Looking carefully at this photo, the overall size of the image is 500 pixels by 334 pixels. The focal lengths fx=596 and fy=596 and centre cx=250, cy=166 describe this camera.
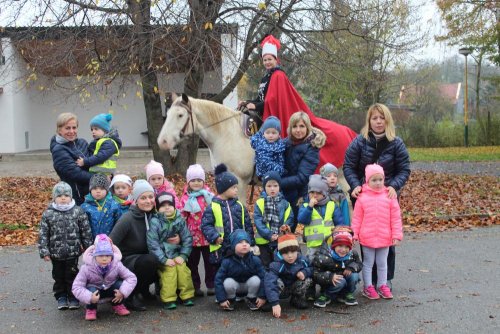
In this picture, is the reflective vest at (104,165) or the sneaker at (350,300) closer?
the sneaker at (350,300)

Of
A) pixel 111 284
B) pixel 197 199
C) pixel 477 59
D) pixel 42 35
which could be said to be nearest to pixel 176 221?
pixel 197 199

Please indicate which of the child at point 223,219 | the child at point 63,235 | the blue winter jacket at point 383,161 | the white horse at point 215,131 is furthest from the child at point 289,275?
the white horse at point 215,131

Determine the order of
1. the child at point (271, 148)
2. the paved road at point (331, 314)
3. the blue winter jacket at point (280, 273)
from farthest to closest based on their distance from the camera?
the child at point (271, 148) < the blue winter jacket at point (280, 273) < the paved road at point (331, 314)

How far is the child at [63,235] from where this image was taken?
5.44 meters

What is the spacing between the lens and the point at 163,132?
708 cm

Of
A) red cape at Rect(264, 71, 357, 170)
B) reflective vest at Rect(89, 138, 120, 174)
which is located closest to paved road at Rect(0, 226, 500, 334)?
reflective vest at Rect(89, 138, 120, 174)

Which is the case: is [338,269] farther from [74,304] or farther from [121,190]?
[74,304]

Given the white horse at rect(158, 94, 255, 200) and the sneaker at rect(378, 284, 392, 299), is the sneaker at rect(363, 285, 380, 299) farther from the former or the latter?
the white horse at rect(158, 94, 255, 200)

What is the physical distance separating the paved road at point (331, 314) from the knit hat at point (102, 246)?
0.62 meters

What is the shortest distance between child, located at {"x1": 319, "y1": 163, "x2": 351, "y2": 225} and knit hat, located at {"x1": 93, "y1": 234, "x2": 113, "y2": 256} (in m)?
2.17

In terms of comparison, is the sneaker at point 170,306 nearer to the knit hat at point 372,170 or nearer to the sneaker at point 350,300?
the sneaker at point 350,300

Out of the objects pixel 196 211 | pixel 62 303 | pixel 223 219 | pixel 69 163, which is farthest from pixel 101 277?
pixel 69 163

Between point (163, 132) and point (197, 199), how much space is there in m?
1.47

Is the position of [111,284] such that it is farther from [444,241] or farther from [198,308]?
[444,241]
